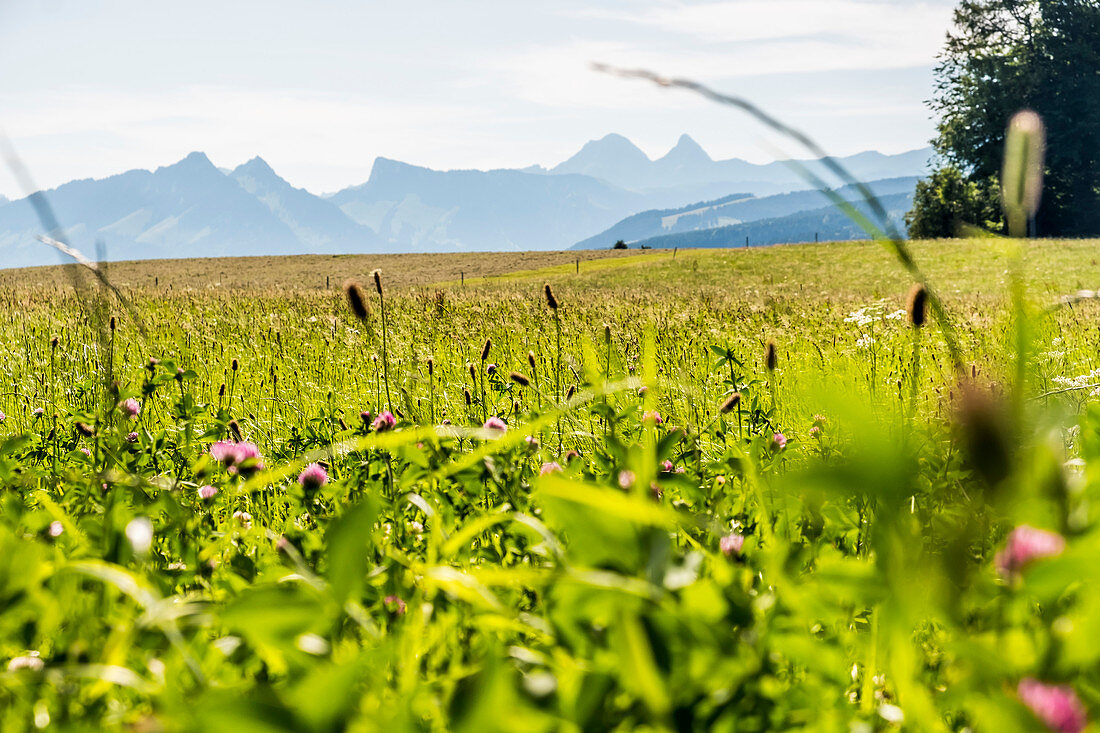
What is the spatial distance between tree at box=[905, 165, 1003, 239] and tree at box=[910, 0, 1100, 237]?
251 millimetres

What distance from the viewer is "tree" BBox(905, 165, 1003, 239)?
4919cm

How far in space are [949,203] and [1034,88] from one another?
9.68 meters

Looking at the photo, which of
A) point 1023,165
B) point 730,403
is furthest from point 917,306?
point 730,403

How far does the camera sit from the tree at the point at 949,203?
4919 centimetres

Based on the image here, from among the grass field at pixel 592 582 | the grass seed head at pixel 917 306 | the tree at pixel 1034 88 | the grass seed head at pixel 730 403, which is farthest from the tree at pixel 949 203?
the grass seed head at pixel 917 306

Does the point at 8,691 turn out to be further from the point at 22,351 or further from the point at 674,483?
the point at 22,351

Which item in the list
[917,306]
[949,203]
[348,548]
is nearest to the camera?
[348,548]

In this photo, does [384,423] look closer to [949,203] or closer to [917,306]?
[917,306]

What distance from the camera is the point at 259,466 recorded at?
202 centimetres

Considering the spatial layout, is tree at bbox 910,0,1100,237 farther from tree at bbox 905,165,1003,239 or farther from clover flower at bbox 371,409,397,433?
clover flower at bbox 371,409,397,433

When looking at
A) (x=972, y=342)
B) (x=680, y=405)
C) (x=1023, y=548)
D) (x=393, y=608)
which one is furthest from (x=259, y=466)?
(x=972, y=342)

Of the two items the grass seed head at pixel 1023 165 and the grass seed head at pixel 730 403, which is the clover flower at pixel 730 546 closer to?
the grass seed head at pixel 730 403

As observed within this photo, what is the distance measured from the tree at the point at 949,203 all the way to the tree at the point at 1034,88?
0.25 metres

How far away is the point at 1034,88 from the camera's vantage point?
1940 inches
